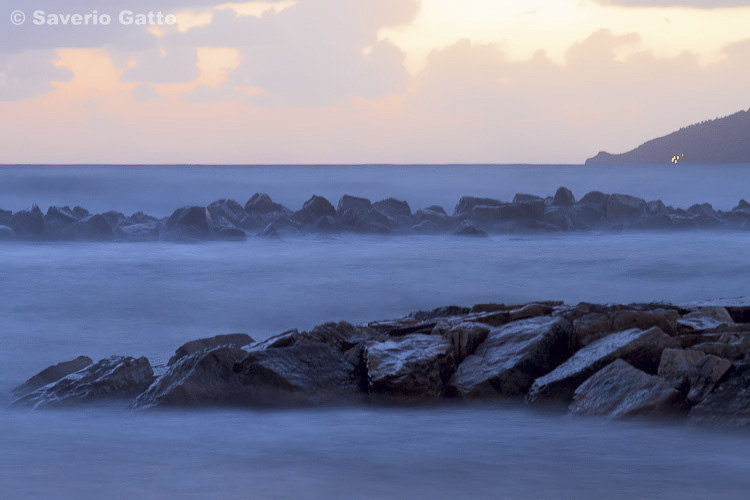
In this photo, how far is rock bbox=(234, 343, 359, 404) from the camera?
5.91 metres

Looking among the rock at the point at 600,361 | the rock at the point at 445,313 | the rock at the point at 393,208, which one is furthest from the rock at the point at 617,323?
the rock at the point at 393,208

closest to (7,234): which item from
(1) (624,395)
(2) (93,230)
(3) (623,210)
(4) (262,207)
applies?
(2) (93,230)

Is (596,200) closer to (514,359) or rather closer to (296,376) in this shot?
(514,359)

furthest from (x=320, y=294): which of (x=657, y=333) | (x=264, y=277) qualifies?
(x=657, y=333)

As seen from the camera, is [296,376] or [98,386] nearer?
[296,376]

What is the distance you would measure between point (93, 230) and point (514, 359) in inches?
662

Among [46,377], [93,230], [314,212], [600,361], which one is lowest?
[46,377]

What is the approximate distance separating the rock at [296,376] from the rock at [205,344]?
Answer: 0.79m

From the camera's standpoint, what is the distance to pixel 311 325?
11.7m

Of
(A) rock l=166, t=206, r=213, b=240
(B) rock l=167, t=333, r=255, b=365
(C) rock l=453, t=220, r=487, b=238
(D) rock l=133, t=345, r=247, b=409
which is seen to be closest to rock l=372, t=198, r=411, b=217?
(C) rock l=453, t=220, r=487, b=238

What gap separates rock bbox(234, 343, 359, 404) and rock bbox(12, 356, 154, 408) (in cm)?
82

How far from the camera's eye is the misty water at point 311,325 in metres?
4.59

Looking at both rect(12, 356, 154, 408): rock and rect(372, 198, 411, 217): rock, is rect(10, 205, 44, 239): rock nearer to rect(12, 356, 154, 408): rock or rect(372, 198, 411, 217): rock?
rect(372, 198, 411, 217): rock

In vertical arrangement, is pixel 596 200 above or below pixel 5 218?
above
